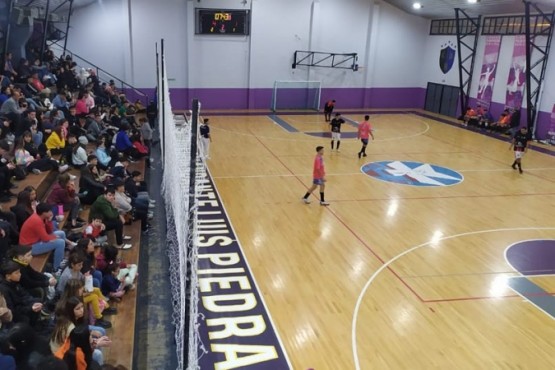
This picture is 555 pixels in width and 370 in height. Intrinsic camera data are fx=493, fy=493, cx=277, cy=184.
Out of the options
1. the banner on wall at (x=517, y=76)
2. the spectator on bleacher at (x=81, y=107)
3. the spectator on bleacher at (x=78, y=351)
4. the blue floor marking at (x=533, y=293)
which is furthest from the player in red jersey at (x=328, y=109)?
the spectator on bleacher at (x=78, y=351)

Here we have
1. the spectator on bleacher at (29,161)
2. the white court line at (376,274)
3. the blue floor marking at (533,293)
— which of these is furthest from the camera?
the spectator on bleacher at (29,161)

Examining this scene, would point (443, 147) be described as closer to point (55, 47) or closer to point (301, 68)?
point (301, 68)

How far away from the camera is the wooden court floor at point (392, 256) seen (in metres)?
6.58

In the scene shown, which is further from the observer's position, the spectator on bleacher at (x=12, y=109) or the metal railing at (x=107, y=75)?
the metal railing at (x=107, y=75)

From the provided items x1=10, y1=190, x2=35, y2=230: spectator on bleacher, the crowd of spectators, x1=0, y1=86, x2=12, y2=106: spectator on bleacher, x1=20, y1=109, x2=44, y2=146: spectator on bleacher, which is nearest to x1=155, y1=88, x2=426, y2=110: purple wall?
the crowd of spectators

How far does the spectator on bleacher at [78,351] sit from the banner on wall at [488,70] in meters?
23.0

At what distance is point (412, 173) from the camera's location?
15.1 meters

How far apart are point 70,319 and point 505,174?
14.0m

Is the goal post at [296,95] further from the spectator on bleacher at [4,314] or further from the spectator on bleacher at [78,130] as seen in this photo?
the spectator on bleacher at [4,314]

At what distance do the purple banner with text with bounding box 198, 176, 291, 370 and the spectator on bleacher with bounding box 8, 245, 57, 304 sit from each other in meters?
2.06

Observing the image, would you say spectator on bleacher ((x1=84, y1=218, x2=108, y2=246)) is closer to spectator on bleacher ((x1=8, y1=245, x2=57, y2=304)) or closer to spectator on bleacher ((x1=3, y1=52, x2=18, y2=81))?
spectator on bleacher ((x1=8, y1=245, x2=57, y2=304))

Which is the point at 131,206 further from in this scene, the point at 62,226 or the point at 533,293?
the point at 533,293

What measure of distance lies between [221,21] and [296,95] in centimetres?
552

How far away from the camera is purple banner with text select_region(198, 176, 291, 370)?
6160 mm
